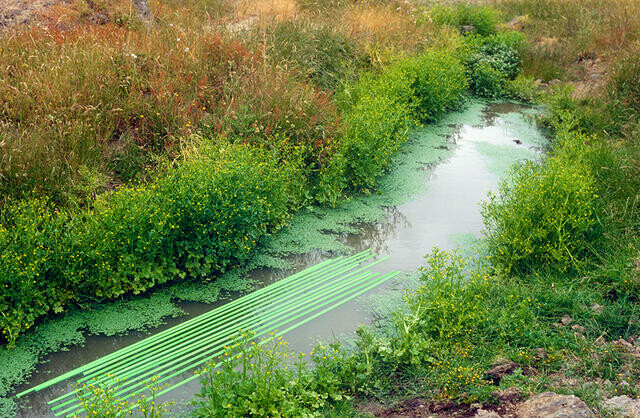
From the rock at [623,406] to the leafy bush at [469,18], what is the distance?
1162 centimetres

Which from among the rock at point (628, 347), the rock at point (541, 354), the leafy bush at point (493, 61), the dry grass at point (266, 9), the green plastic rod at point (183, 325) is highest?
the dry grass at point (266, 9)

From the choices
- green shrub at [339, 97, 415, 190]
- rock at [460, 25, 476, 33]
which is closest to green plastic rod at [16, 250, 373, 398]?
green shrub at [339, 97, 415, 190]

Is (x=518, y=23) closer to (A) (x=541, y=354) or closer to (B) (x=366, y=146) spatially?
(B) (x=366, y=146)

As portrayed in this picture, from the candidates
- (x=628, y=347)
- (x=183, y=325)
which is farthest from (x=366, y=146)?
(x=628, y=347)

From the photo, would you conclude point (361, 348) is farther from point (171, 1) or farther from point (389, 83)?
point (171, 1)

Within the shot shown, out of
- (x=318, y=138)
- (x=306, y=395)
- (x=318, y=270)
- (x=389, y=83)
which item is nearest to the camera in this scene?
(x=306, y=395)

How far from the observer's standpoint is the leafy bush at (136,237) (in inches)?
173

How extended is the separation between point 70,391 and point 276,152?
11.2 feet

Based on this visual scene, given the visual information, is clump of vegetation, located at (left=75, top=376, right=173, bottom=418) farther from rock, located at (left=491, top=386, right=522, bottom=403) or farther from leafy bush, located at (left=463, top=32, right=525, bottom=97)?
leafy bush, located at (left=463, top=32, right=525, bottom=97)

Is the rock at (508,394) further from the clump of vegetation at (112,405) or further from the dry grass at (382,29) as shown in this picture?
the dry grass at (382,29)

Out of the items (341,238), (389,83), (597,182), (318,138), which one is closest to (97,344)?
(341,238)

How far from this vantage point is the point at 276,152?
6.44 m

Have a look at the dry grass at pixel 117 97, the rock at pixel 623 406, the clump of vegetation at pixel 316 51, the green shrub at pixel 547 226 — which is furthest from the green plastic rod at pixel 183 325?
the clump of vegetation at pixel 316 51

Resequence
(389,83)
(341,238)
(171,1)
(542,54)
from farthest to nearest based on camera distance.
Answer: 1. (542,54)
2. (171,1)
3. (389,83)
4. (341,238)
